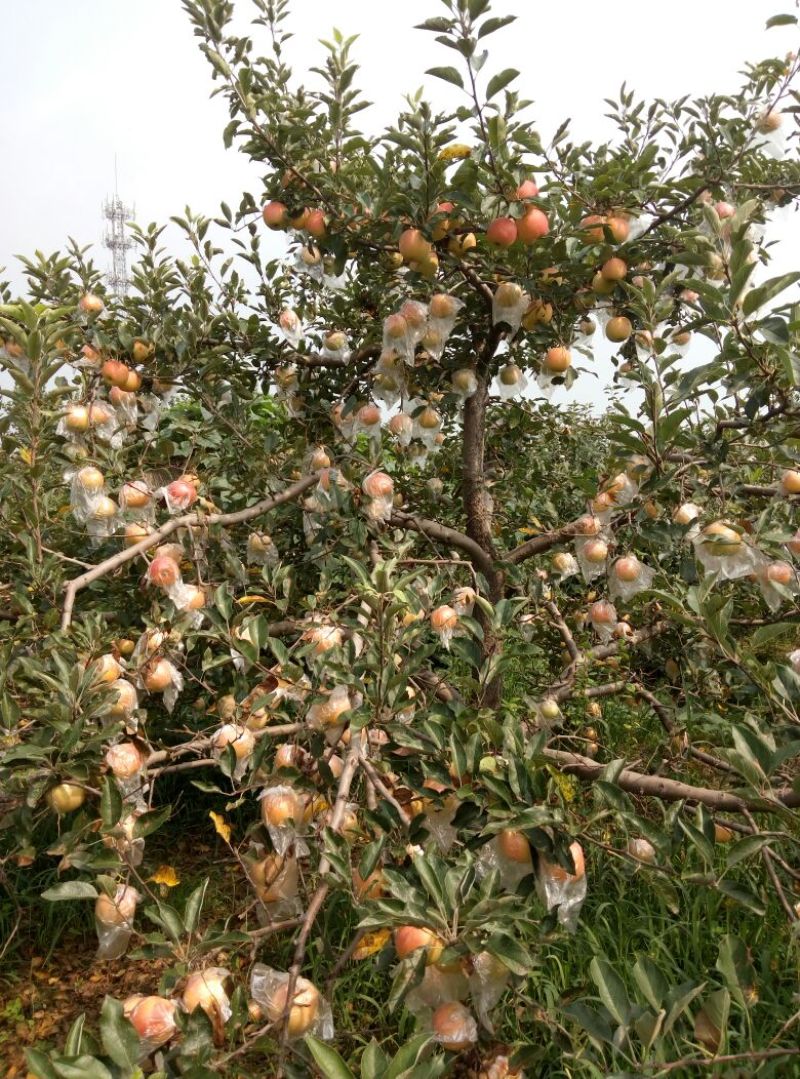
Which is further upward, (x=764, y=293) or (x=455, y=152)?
(x=455, y=152)

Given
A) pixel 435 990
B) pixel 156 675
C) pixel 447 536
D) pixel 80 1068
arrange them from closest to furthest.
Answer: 1. pixel 80 1068
2. pixel 435 990
3. pixel 156 675
4. pixel 447 536

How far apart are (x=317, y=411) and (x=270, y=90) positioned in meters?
0.87

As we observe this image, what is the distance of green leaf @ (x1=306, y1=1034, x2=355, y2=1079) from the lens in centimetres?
69

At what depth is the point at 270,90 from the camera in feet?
6.43

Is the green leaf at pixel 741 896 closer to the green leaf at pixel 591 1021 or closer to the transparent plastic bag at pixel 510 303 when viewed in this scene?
the green leaf at pixel 591 1021

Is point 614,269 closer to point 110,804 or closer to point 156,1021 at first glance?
point 110,804

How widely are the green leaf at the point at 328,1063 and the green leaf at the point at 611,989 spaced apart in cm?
30

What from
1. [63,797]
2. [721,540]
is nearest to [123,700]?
[63,797]

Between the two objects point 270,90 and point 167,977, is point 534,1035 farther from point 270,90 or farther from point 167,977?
point 270,90

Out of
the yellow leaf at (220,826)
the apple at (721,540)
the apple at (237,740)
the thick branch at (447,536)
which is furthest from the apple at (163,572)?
the apple at (721,540)

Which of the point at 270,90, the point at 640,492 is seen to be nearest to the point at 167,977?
the point at 640,492

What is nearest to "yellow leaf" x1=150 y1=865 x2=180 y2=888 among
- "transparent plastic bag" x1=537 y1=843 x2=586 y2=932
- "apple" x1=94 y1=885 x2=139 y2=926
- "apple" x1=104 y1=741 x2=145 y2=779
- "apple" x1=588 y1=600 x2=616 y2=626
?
"apple" x1=94 y1=885 x2=139 y2=926

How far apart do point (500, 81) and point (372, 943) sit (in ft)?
5.43

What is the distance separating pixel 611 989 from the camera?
84cm
